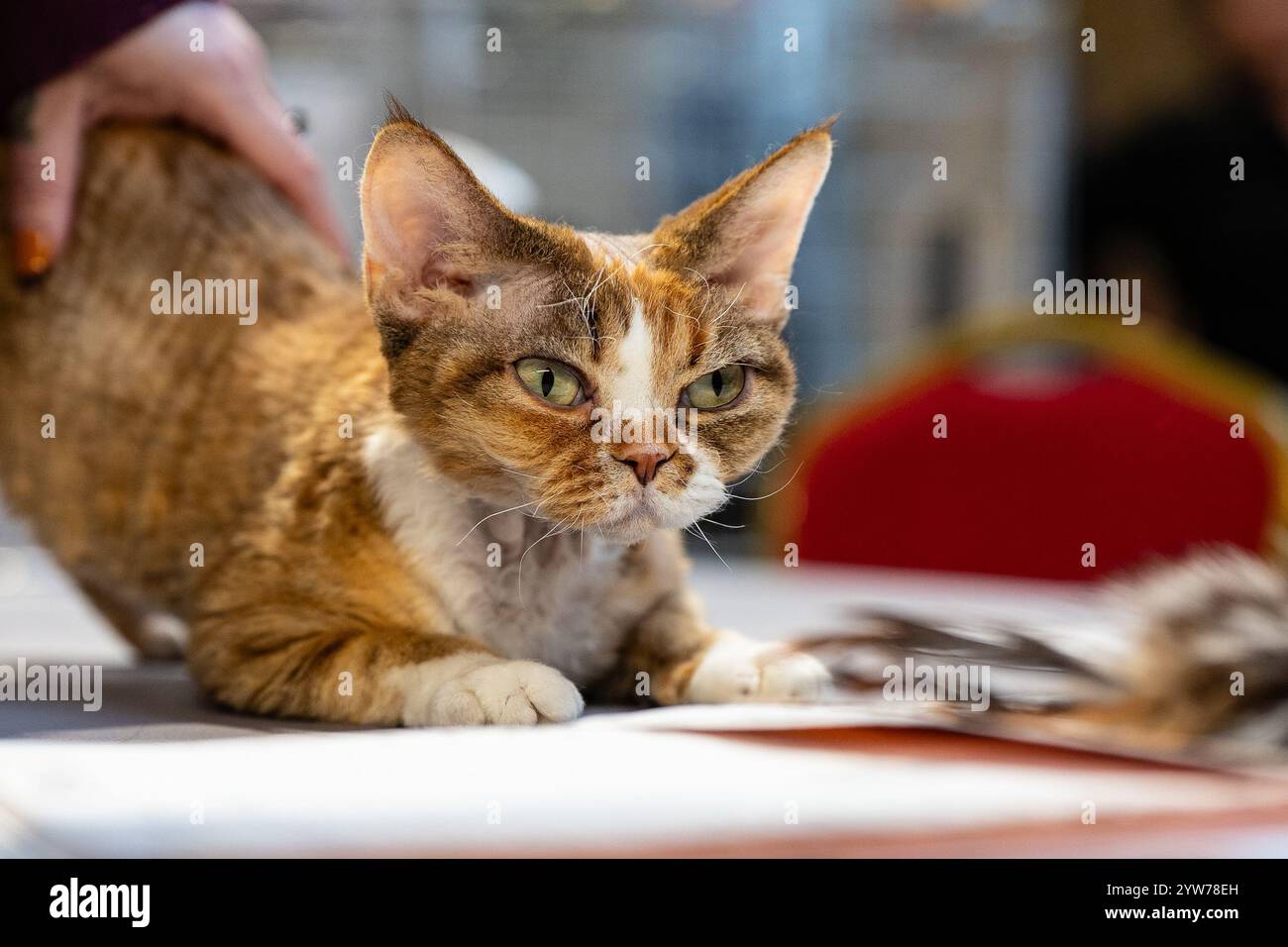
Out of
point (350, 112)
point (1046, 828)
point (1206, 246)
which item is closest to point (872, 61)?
point (1206, 246)

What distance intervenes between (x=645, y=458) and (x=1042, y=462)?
5.36ft

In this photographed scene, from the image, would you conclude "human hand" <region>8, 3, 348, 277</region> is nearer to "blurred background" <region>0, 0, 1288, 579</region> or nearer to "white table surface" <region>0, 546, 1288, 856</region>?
"blurred background" <region>0, 0, 1288, 579</region>

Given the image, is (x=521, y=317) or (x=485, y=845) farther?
(x=521, y=317)

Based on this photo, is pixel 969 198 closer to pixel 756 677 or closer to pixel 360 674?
pixel 756 677

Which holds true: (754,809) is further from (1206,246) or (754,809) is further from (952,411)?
(1206,246)

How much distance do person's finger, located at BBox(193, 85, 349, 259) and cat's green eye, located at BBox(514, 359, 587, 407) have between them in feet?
2.23

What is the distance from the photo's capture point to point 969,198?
9.50ft

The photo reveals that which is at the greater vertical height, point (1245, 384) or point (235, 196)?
point (235, 196)

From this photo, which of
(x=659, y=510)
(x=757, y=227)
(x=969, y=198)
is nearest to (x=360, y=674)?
(x=659, y=510)

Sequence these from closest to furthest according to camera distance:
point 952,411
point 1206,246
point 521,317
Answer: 1. point 521,317
2. point 952,411
3. point 1206,246

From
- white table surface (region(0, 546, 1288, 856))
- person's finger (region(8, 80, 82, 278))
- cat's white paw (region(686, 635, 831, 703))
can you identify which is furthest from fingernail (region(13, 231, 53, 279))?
cat's white paw (region(686, 635, 831, 703))

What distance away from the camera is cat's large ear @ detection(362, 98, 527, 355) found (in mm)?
747

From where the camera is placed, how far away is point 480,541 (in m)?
0.86

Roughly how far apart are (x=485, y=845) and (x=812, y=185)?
1.65 ft
